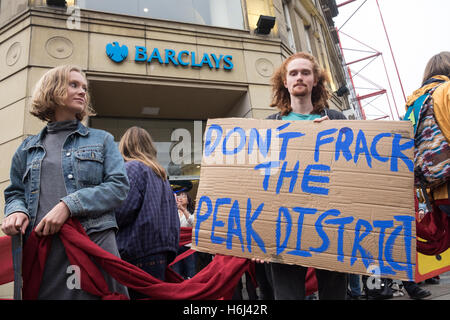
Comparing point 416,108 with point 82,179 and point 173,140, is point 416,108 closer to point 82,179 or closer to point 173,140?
point 82,179

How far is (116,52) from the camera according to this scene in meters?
6.57

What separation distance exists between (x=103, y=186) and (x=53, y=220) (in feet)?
0.93

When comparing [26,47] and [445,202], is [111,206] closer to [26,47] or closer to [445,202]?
[445,202]

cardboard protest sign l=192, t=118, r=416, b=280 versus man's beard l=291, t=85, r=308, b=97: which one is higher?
man's beard l=291, t=85, r=308, b=97

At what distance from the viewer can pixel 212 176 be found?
1774 millimetres

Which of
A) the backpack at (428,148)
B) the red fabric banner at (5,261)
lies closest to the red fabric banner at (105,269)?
the red fabric banner at (5,261)

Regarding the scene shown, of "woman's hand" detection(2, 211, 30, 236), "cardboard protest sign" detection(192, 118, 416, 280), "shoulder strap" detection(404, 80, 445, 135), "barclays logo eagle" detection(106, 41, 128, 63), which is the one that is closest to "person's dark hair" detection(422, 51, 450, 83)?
"shoulder strap" detection(404, 80, 445, 135)

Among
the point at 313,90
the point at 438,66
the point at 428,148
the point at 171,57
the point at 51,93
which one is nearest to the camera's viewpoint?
the point at 51,93

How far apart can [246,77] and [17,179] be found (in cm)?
647

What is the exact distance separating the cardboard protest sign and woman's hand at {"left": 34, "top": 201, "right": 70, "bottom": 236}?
68 centimetres

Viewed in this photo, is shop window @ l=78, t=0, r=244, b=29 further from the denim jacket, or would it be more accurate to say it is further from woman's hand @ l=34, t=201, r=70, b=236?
woman's hand @ l=34, t=201, r=70, b=236

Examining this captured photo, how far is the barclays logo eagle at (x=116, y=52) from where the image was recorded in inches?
257

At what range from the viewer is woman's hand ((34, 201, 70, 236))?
147cm

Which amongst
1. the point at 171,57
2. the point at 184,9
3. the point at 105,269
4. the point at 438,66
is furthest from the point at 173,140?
the point at 105,269
